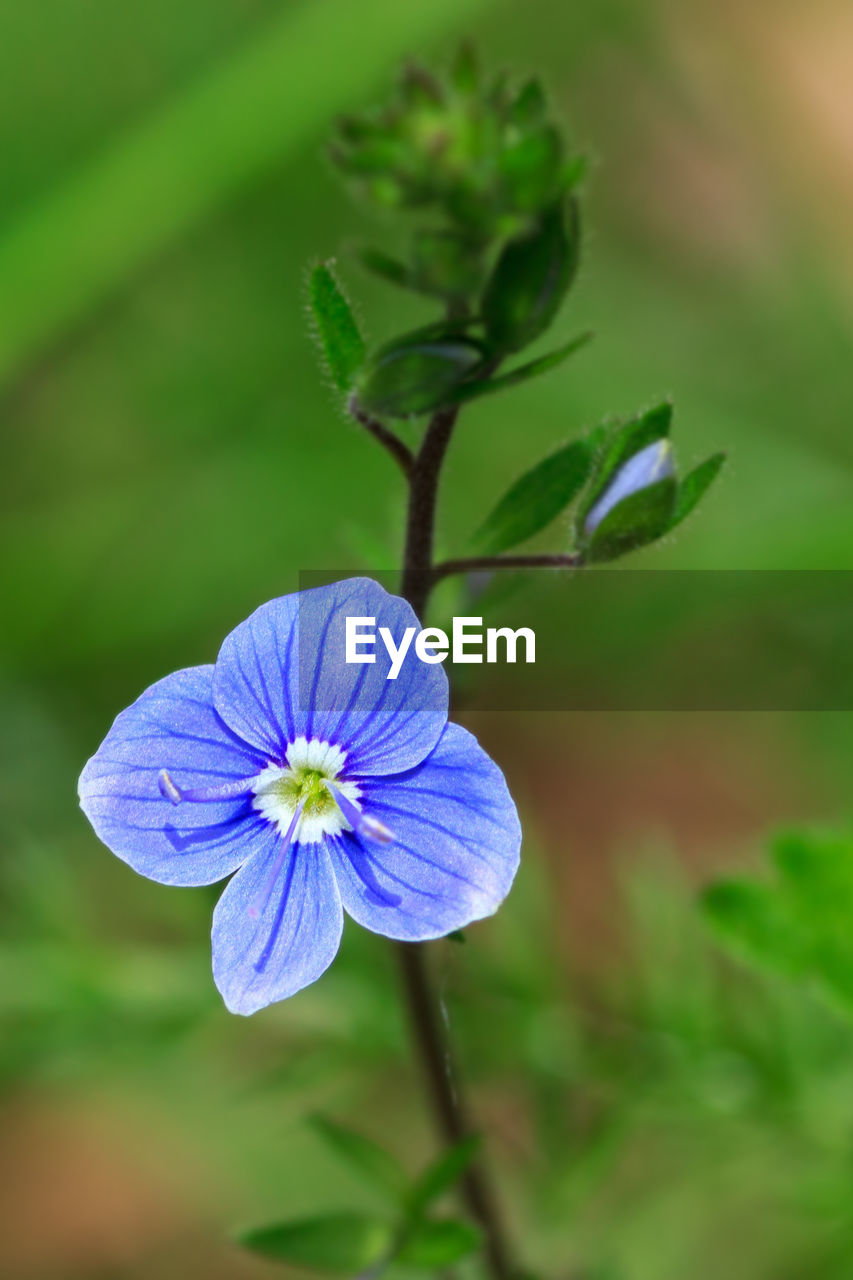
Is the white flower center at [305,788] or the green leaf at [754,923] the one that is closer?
the white flower center at [305,788]

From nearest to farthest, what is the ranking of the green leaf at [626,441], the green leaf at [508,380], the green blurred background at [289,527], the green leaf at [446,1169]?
1. the green leaf at [508,380]
2. the green leaf at [626,441]
3. the green leaf at [446,1169]
4. the green blurred background at [289,527]

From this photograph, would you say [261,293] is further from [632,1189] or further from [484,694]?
[632,1189]

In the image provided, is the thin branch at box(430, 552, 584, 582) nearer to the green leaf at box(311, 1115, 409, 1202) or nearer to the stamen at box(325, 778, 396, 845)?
the stamen at box(325, 778, 396, 845)

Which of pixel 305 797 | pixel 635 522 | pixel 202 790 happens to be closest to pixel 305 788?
pixel 305 797

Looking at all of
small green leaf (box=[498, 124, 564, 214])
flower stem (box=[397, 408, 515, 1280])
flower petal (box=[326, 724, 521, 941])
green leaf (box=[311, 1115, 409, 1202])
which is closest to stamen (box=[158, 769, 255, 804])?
flower petal (box=[326, 724, 521, 941])

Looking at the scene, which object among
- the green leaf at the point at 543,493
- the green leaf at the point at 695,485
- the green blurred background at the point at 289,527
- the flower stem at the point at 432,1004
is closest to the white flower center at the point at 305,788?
the flower stem at the point at 432,1004

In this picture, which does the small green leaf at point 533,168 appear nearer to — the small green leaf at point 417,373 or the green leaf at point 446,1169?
the small green leaf at point 417,373
